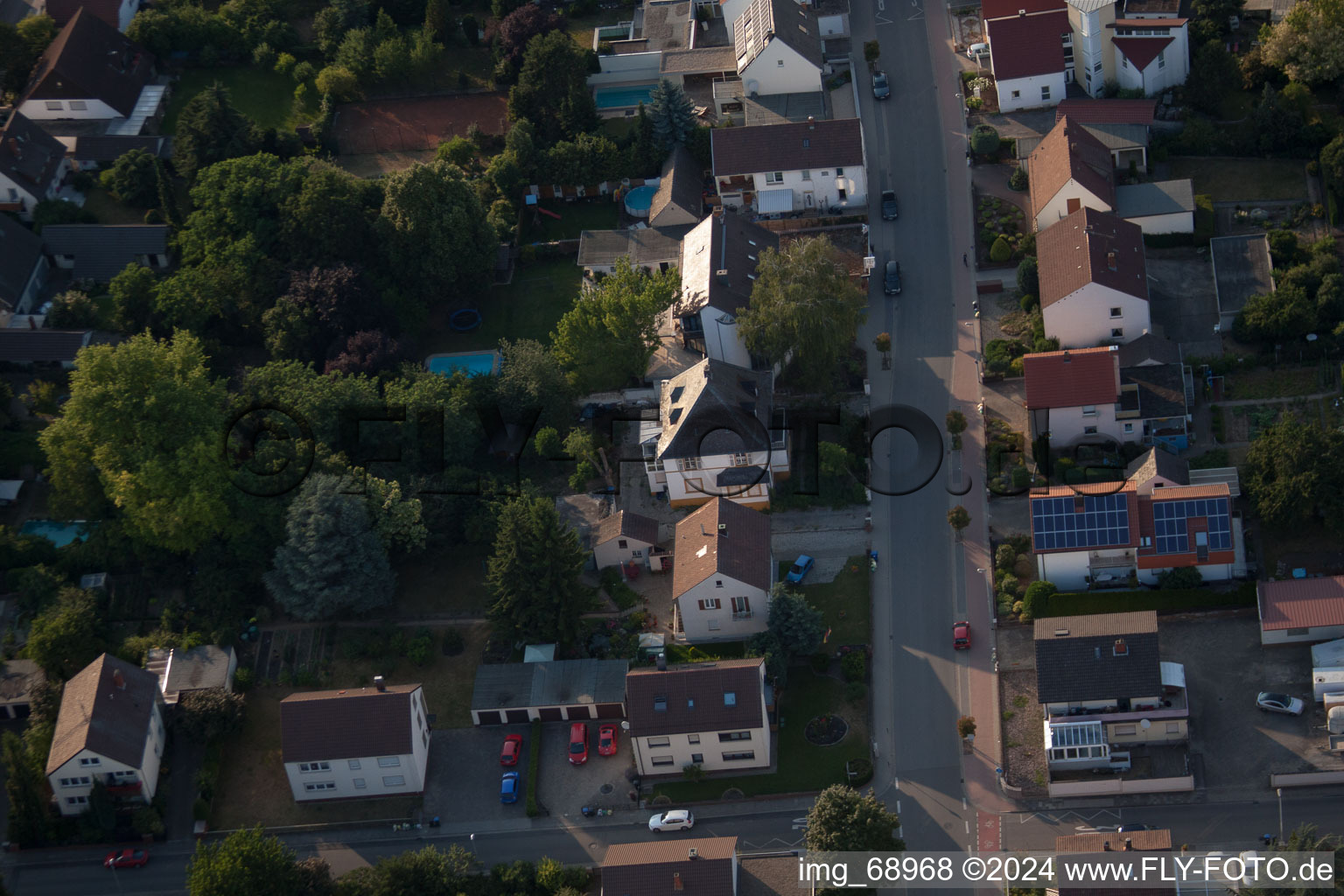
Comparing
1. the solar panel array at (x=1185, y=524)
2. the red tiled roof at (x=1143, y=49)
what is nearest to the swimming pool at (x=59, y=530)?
the solar panel array at (x=1185, y=524)

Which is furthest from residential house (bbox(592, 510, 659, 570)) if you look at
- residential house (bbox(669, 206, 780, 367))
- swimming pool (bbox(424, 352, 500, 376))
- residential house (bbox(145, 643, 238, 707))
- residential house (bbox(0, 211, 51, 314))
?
residential house (bbox(0, 211, 51, 314))

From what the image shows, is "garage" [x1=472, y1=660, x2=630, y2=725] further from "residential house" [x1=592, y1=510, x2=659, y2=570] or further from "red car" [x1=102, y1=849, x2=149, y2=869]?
"red car" [x1=102, y1=849, x2=149, y2=869]

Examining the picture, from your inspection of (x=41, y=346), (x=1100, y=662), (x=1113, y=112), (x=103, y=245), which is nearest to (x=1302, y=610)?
(x=1100, y=662)

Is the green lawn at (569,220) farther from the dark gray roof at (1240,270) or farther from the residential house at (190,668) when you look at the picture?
the dark gray roof at (1240,270)

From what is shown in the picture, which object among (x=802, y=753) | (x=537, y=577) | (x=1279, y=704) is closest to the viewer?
(x=1279, y=704)

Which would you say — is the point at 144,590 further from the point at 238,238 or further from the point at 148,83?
the point at 148,83

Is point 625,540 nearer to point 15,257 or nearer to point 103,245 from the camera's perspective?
point 103,245
